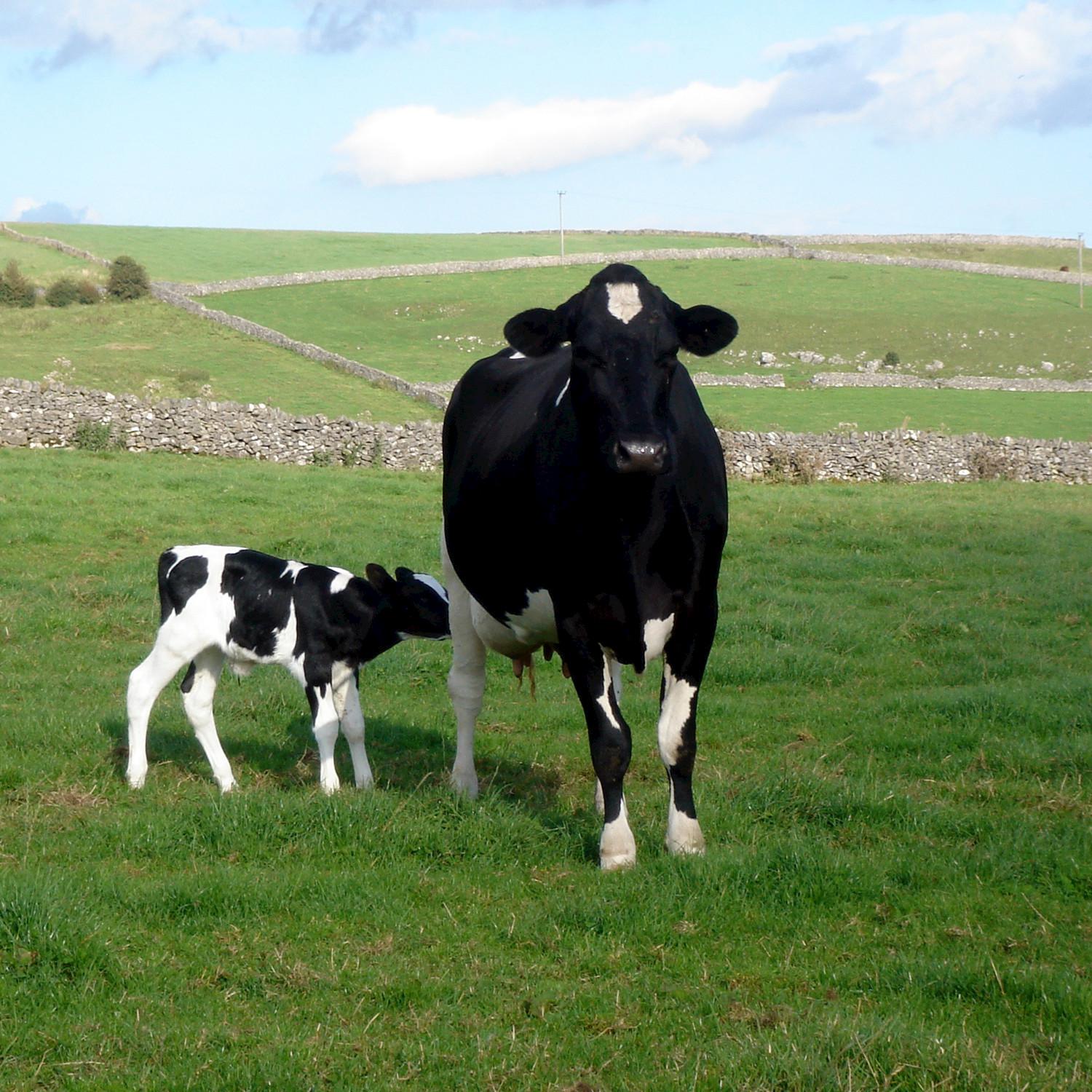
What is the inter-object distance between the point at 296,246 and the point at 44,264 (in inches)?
1015

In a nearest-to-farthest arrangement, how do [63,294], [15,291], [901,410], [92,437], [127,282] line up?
[92,437], [901,410], [15,291], [63,294], [127,282]

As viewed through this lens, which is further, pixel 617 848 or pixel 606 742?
pixel 606 742

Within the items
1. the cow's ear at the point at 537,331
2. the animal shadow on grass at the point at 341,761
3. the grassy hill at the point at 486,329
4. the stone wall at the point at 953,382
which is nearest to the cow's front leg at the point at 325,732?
the animal shadow on grass at the point at 341,761

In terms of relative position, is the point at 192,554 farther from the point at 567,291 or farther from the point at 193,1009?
the point at 567,291

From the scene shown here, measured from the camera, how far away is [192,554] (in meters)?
8.16

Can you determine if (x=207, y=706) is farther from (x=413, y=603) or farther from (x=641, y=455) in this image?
(x=641, y=455)

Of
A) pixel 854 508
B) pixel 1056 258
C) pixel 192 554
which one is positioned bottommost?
pixel 854 508

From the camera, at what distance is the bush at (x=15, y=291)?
58.5 metres

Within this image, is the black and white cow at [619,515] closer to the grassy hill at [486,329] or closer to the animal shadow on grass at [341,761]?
the animal shadow on grass at [341,761]

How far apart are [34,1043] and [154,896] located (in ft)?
4.16

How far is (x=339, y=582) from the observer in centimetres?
818

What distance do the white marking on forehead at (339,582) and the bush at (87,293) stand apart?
56.1 m

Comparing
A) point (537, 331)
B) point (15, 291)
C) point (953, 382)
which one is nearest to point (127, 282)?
point (15, 291)

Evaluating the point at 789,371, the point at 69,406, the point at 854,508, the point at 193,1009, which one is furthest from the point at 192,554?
the point at 789,371
